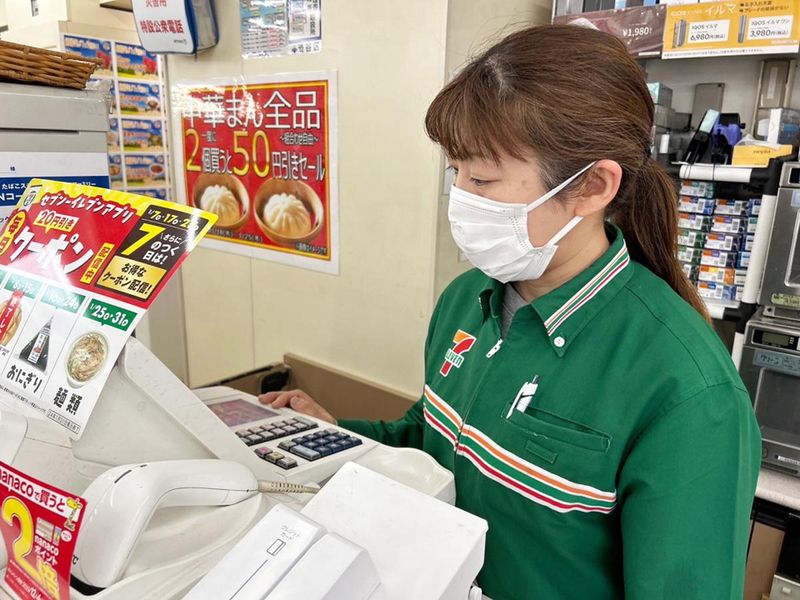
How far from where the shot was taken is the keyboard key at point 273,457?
0.82 m

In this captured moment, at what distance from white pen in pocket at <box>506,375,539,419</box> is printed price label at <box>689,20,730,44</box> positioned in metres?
1.46

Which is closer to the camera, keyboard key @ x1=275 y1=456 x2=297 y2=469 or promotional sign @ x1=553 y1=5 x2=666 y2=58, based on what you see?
keyboard key @ x1=275 y1=456 x2=297 y2=469

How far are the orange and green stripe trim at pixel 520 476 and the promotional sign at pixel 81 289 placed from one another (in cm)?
60

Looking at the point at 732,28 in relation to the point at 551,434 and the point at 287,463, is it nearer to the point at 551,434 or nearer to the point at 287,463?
the point at 551,434

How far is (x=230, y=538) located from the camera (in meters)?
0.62

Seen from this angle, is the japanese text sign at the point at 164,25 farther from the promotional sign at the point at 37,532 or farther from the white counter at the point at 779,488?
the white counter at the point at 779,488

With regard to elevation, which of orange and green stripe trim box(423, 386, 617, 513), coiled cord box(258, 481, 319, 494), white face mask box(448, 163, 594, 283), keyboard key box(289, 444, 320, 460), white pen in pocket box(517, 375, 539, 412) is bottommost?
orange and green stripe trim box(423, 386, 617, 513)

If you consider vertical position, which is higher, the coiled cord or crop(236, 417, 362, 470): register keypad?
the coiled cord

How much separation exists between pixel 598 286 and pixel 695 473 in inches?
11.8

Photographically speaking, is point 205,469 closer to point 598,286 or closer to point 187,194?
point 598,286

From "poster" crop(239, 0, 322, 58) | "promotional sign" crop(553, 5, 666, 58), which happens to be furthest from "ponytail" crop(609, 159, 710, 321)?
"poster" crop(239, 0, 322, 58)

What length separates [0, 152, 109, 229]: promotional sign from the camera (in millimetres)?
1129

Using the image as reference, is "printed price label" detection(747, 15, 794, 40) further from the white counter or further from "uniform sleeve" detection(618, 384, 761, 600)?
"uniform sleeve" detection(618, 384, 761, 600)

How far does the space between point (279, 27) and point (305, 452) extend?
6.19 feet
